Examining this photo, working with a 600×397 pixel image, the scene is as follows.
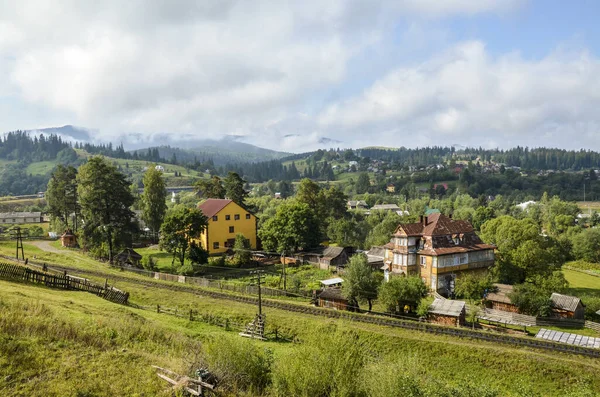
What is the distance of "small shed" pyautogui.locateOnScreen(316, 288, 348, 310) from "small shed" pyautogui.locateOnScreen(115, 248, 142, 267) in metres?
28.6

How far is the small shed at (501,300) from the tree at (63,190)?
70309mm

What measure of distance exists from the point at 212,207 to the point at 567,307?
5261cm

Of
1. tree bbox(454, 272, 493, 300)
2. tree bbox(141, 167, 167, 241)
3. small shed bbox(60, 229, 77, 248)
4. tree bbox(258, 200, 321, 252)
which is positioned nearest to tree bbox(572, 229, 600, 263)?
tree bbox(454, 272, 493, 300)

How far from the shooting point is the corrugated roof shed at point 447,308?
40.2m

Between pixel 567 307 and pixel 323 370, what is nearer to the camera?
pixel 323 370

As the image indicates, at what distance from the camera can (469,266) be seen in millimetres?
55188

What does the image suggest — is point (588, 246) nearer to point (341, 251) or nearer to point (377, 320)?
point (341, 251)

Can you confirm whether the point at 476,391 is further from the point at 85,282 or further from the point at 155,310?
the point at 85,282

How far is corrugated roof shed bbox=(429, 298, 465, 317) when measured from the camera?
40.2 metres

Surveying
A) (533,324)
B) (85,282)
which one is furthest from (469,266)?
(85,282)

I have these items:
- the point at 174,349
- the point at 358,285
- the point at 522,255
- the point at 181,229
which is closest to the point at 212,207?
the point at 181,229

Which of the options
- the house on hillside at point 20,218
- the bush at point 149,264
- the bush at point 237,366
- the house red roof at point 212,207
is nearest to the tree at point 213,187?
the house red roof at point 212,207

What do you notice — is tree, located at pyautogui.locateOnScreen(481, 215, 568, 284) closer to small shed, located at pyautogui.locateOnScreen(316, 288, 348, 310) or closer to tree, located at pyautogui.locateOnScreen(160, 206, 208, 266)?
small shed, located at pyautogui.locateOnScreen(316, 288, 348, 310)

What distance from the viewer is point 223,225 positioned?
235 feet
